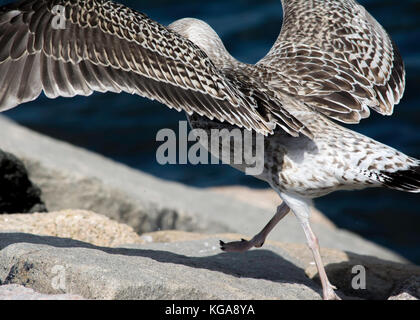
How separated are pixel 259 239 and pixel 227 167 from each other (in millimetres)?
6354

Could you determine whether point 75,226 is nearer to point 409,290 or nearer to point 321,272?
point 321,272

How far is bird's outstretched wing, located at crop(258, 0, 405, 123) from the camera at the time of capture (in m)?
5.73

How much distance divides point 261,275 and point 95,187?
256 centimetres

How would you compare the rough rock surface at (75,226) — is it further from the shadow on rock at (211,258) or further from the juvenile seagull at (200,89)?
the juvenile seagull at (200,89)

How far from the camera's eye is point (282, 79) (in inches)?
232

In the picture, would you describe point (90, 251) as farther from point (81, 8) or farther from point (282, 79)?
point (282, 79)

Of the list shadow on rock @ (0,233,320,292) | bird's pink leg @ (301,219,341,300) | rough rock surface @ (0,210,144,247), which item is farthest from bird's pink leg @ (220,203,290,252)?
rough rock surface @ (0,210,144,247)

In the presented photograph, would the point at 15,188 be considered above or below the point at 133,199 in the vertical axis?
above

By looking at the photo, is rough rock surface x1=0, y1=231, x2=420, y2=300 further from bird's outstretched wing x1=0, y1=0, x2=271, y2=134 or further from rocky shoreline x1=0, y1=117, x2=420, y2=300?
bird's outstretched wing x1=0, y1=0, x2=271, y2=134

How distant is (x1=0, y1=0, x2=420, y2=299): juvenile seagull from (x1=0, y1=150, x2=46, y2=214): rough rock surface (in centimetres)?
172

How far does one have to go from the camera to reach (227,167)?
1227 cm

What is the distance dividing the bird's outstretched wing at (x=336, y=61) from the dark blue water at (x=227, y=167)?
4320 millimetres

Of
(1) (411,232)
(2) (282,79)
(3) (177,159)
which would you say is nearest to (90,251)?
(2) (282,79)

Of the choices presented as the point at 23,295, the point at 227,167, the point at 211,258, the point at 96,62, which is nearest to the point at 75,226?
the point at 211,258
